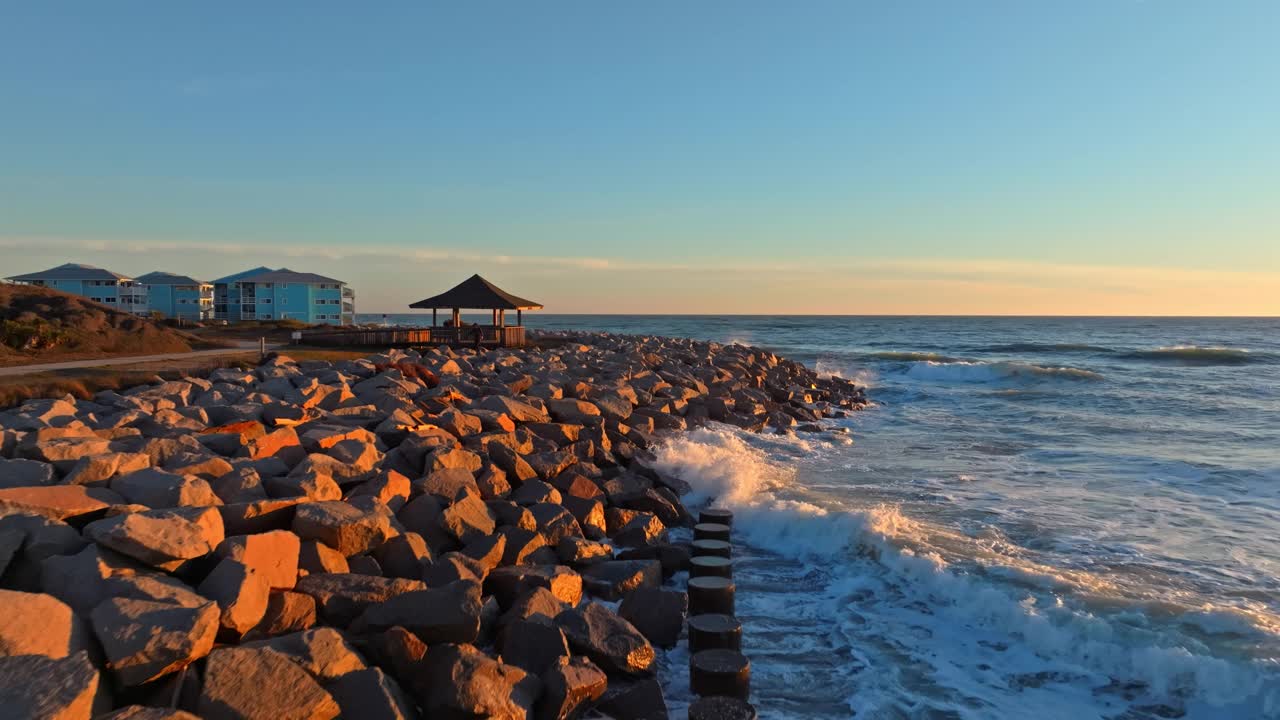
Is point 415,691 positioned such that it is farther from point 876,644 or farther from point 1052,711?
point 1052,711

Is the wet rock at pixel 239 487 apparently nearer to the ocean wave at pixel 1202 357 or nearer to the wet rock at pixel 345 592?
the wet rock at pixel 345 592

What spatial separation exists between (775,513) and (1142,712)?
3.60 m

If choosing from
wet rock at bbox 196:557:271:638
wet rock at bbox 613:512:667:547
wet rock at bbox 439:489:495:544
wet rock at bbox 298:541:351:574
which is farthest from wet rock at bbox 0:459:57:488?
wet rock at bbox 613:512:667:547

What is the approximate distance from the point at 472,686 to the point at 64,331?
15125mm

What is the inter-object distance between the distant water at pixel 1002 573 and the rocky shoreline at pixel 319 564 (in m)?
0.83

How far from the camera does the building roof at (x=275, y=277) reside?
4678 centimetres

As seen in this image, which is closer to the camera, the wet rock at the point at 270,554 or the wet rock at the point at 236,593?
the wet rock at the point at 236,593

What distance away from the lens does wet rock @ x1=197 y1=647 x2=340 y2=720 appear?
3.15 m

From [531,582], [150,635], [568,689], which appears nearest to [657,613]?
[531,582]

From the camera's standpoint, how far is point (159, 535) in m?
3.96

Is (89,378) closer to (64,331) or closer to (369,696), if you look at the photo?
(64,331)

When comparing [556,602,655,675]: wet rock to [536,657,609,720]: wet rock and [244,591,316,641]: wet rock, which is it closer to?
[536,657,609,720]: wet rock

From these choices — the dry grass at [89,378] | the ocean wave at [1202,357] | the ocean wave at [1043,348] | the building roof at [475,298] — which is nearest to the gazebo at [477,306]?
the building roof at [475,298]

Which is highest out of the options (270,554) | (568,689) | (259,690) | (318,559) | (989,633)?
(270,554)
